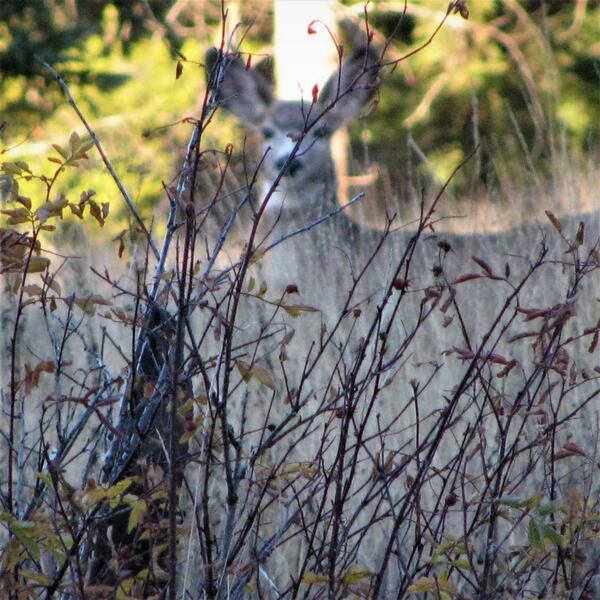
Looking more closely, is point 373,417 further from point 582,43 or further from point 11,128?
point 582,43

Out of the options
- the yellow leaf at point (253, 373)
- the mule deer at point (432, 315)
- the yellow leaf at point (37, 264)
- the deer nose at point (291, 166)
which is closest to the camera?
the yellow leaf at point (253, 373)

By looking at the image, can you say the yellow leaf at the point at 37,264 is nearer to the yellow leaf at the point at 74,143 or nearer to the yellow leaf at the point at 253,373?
the yellow leaf at the point at 74,143

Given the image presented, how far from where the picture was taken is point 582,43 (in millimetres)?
13508

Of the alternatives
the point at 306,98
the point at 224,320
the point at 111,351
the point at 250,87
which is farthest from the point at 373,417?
the point at 306,98

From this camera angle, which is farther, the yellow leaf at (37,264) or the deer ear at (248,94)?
the deer ear at (248,94)

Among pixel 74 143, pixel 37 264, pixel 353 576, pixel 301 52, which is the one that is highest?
pixel 301 52

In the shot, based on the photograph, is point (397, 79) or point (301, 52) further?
point (397, 79)

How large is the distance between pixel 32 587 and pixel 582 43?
12.9 meters

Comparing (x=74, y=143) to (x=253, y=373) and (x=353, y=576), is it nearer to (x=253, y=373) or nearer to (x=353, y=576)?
(x=253, y=373)

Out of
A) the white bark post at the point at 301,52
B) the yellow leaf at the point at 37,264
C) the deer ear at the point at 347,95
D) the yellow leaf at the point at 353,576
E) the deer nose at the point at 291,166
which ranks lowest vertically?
the yellow leaf at the point at 353,576

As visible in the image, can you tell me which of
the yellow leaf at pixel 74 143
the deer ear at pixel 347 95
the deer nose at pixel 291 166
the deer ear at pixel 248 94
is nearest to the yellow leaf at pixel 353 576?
the deer nose at pixel 291 166

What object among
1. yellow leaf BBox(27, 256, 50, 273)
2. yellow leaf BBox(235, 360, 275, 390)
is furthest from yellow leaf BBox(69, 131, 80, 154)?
yellow leaf BBox(235, 360, 275, 390)

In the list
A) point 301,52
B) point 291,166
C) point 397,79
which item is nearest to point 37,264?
point 291,166

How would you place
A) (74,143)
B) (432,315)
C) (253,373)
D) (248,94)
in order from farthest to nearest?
(248,94), (432,315), (74,143), (253,373)
